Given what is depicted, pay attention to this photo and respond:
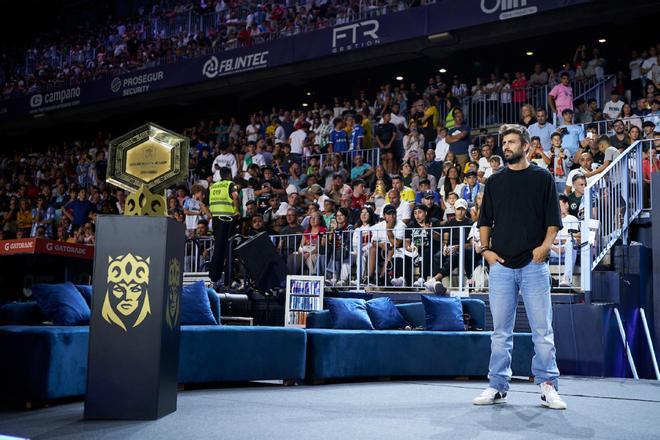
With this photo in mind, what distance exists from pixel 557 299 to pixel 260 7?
12.7 m

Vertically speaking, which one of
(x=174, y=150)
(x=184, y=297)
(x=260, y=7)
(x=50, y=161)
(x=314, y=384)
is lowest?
(x=314, y=384)

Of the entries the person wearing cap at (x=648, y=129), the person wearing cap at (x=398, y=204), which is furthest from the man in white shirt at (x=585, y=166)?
the person wearing cap at (x=398, y=204)

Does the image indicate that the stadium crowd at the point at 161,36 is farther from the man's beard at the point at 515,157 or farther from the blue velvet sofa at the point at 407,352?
the man's beard at the point at 515,157

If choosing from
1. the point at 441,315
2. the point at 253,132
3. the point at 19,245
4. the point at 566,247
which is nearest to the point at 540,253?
the point at 441,315

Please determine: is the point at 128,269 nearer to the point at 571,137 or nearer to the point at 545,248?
the point at 545,248

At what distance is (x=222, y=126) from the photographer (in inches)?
735

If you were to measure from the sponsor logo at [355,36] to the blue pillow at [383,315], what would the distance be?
8728mm

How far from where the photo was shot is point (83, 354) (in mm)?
5188

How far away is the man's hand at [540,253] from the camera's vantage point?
15.2ft

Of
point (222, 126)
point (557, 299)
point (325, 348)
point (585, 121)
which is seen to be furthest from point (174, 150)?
point (222, 126)

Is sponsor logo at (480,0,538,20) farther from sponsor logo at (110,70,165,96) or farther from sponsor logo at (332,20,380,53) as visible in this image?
sponsor logo at (110,70,165,96)

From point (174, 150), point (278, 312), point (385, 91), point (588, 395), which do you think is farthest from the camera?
point (385, 91)

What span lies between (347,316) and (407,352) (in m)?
0.66

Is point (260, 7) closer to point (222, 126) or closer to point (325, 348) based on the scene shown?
point (222, 126)
